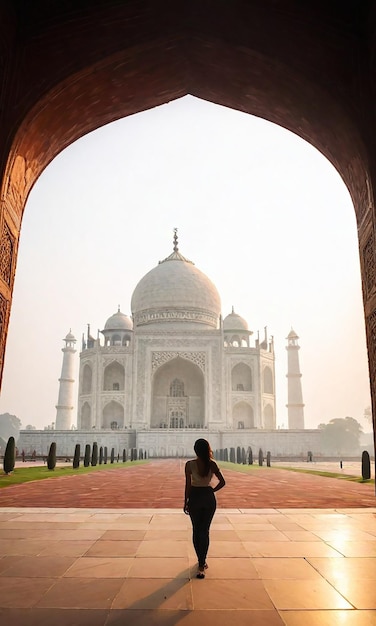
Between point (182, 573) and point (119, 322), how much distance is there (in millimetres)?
37286

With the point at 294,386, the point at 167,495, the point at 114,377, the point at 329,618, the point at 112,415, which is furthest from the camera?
the point at 294,386

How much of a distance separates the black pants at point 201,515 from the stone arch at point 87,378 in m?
32.2

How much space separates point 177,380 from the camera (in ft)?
116

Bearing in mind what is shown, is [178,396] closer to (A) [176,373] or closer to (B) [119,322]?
(A) [176,373]

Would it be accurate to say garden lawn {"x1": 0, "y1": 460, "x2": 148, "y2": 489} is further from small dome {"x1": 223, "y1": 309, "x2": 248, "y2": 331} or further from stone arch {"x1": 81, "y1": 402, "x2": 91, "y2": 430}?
small dome {"x1": 223, "y1": 309, "x2": 248, "y2": 331}

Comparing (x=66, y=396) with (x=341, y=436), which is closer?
(x=66, y=396)

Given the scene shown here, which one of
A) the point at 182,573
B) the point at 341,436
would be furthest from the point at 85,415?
the point at 182,573

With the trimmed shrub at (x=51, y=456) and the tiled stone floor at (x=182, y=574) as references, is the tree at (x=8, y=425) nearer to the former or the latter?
the trimmed shrub at (x=51, y=456)

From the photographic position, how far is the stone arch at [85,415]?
34.5m

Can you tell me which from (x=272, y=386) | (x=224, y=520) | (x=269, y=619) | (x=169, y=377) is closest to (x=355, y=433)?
(x=272, y=386)

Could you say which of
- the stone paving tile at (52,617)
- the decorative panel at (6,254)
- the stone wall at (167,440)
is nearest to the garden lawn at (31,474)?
the decorative panel at (6,254)

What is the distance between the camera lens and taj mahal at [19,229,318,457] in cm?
2951

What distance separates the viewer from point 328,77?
187 inches

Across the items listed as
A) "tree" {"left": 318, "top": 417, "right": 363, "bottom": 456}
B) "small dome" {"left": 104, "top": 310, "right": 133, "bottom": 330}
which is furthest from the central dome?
"tree" {"left": 318, "top": 417, "right": 363, "bottom": 456}
